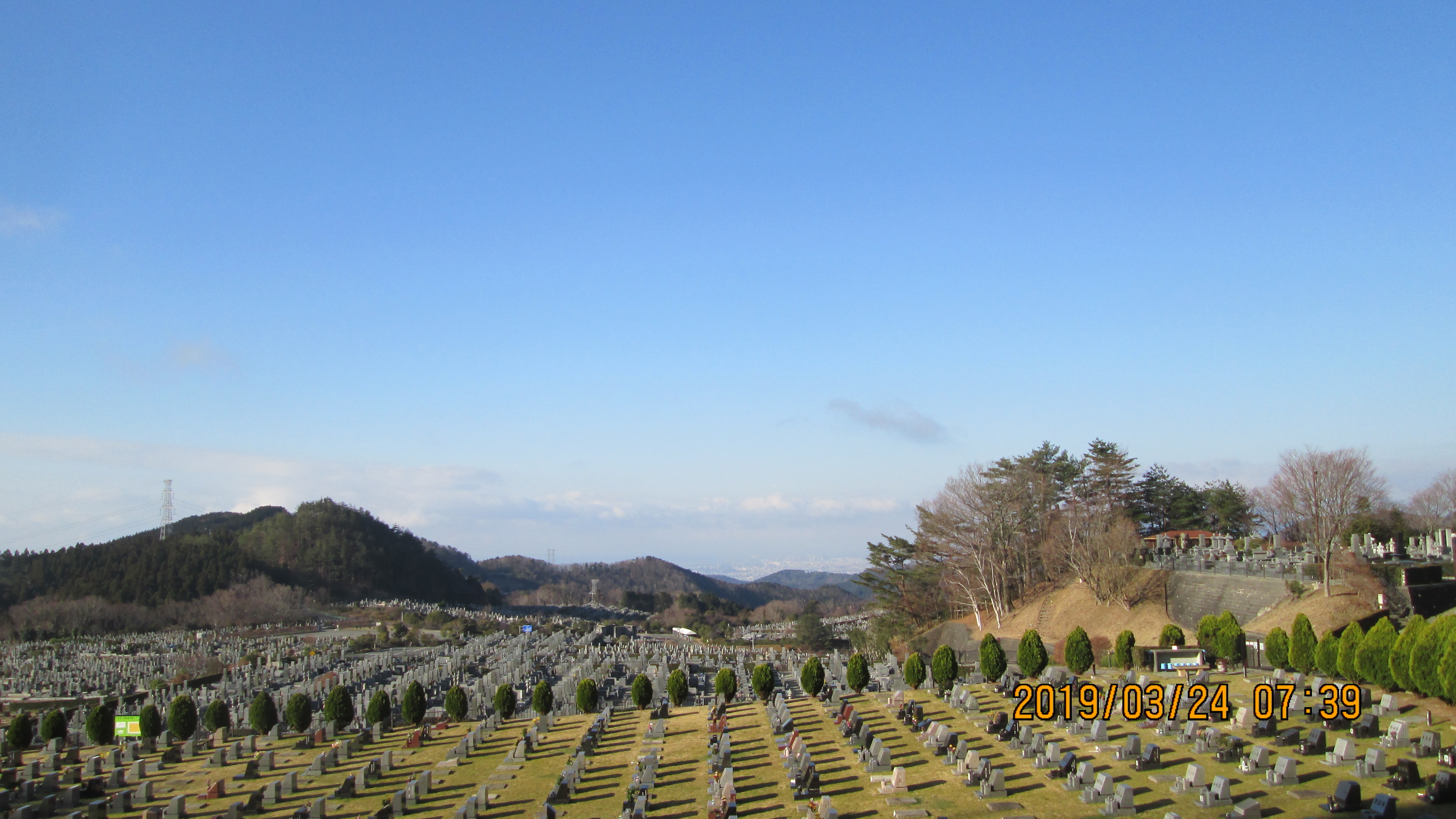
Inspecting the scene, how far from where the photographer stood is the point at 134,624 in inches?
3007

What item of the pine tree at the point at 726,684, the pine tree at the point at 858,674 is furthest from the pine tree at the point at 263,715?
the pine tree at the point at 858,674

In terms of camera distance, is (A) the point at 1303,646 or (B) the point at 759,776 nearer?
(B) the point at 759,776

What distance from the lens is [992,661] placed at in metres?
32.2

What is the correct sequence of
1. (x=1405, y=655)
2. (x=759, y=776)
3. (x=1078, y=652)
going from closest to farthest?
(x=759, y=776) < (x=1405, y=655) < (x=1078, y=652)

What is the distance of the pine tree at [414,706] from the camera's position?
31.2 metres

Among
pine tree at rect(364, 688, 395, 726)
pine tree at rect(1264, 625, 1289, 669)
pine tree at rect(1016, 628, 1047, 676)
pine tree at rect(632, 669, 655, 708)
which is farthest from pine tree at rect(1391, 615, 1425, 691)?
pine tree at rect(364, 688, 395, 726)

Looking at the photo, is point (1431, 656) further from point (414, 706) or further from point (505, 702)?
point (414, 706)

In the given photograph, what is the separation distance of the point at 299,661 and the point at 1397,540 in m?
56.0

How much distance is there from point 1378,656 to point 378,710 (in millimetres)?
29864

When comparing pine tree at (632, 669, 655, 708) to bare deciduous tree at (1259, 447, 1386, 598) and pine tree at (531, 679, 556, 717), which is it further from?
bare deciduous tree at (1259, 447, 1386, 598)

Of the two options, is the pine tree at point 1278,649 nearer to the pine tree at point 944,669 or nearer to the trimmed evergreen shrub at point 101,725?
the pine tree at point 944,669

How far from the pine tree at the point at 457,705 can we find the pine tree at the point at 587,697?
3.97 metres

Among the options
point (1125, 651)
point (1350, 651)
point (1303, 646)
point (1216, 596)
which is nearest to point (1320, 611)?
point (1303, 646)

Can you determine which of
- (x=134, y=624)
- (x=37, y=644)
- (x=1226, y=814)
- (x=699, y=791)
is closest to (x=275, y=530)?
(x=134, y=624)
